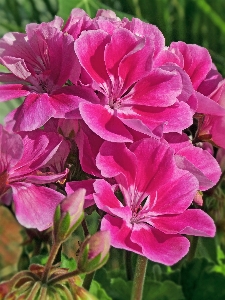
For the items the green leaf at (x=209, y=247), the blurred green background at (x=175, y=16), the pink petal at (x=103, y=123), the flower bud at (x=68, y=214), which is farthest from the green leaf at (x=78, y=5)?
the flower bud at (x=68, y=214)

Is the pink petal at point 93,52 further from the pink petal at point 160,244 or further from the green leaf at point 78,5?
the green leaf at point 78,5

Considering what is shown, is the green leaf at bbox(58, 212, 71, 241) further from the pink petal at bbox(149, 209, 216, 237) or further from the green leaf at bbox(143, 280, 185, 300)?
the green leaf at bbox(143, 280, 185, 300)

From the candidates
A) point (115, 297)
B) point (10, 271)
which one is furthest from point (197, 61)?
point (10, 271)

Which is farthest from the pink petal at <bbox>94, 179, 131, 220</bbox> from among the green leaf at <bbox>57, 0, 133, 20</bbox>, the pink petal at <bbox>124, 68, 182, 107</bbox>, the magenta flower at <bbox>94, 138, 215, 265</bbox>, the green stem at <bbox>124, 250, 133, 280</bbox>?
the green leaf at <bbox>57, 0, 133, 20</bbox>

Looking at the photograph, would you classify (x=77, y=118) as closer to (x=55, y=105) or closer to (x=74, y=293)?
(x=55, y=105)

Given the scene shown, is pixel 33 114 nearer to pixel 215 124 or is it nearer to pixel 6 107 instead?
pixel 215 124

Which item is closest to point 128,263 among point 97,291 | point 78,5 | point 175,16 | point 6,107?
point 97,291
